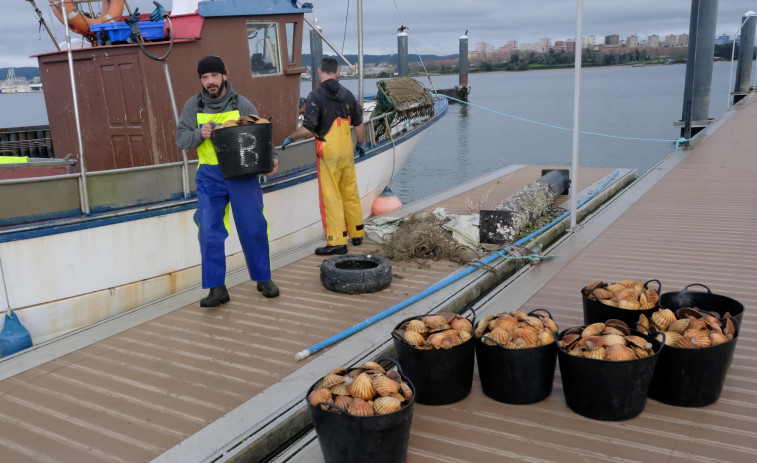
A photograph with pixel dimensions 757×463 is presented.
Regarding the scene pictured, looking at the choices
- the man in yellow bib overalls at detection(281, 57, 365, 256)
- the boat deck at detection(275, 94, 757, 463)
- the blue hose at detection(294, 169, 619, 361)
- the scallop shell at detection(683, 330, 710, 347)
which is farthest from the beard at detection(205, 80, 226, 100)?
the scallop shell at detection(683, 330, 710, 347)

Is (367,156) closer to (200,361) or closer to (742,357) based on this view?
(200,361)

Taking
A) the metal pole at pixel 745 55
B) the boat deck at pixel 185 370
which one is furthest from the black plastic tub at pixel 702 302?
the metal pole at pixel 745 55

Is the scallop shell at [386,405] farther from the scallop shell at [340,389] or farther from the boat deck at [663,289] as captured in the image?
the boat deck at [663,289]

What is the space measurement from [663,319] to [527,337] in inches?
28.4

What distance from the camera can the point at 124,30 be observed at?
221 inches

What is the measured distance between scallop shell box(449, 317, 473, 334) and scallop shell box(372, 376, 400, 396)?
65 centimetres

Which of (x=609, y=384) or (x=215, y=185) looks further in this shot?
(x=215, y=185)

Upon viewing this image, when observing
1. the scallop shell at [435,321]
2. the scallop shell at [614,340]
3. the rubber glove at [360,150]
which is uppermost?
the rubber glove at [360,150]

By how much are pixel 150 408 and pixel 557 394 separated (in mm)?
2027

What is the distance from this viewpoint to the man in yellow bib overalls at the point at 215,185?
409 centimetres

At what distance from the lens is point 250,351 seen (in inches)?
146

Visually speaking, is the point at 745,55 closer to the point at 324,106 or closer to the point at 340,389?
the point at 324,106

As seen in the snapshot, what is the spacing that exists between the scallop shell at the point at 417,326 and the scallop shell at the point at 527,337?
445mm

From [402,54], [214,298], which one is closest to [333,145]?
[214,298]
